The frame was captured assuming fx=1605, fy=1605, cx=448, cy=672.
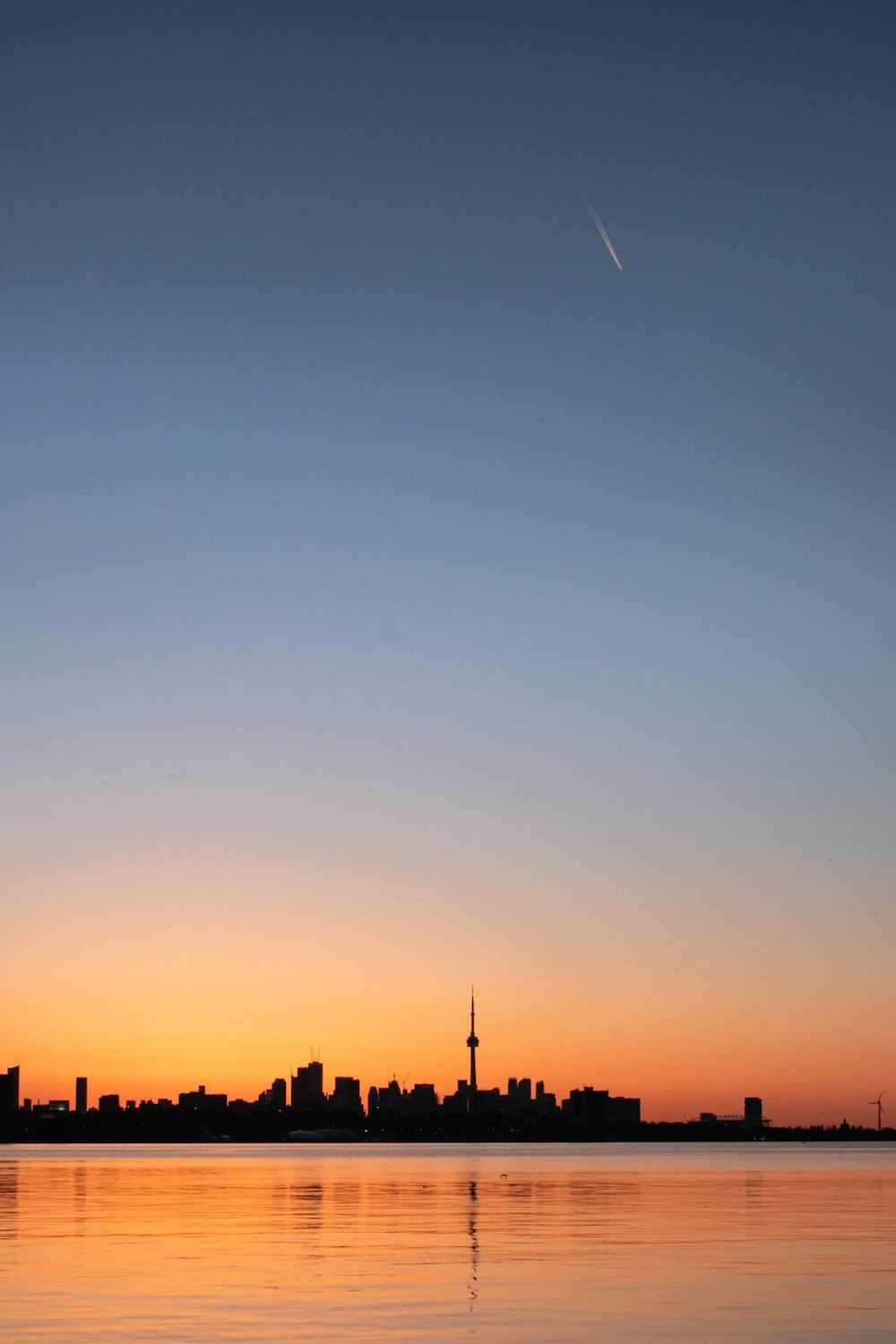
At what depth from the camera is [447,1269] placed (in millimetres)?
55938

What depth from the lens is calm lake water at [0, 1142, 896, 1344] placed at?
4103 centimetres

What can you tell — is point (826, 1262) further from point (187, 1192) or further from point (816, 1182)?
point (816, 1182)

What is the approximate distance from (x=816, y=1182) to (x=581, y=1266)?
105525 mm

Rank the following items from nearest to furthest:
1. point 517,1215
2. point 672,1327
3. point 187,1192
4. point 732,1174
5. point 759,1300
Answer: point 672,1327
point 759,1300
point 517,1215
point 187,1192
point 732,1174

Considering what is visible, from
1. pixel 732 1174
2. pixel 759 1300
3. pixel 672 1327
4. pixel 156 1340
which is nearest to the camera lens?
pixel 156 1340

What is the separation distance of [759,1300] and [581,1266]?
12.4 m

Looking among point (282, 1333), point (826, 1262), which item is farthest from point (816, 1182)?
point (282, 1333)

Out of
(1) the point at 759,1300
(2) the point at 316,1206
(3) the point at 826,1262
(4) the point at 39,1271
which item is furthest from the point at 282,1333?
(2) the point at 316,1206

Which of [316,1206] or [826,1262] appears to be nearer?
[826,1262]

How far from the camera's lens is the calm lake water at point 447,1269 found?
135 feet

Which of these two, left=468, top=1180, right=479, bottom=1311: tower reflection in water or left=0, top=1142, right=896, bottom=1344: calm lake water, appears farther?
left=468, top=1180, right=479, bottom=1311: tower reflection in water

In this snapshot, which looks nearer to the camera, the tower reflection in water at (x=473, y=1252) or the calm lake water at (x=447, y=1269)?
the calm lake water at (x=447, y=1269)

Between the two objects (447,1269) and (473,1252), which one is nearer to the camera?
(447,1269)

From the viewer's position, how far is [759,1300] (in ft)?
152
